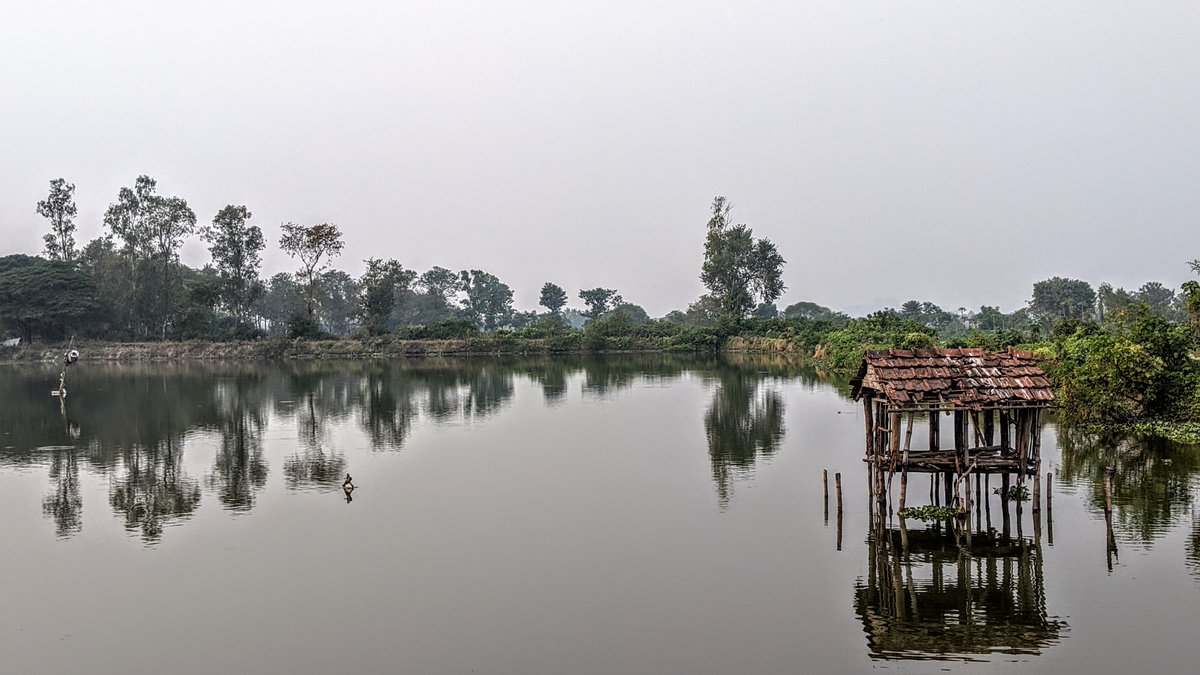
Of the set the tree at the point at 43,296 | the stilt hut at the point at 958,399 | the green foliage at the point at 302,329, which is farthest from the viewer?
the green foliage at the point at 302,329

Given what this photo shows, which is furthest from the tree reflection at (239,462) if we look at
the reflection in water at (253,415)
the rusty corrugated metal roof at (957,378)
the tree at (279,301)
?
the tree at (279,301)

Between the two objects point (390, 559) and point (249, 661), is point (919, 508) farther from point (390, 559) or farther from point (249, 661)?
point (249, 661)

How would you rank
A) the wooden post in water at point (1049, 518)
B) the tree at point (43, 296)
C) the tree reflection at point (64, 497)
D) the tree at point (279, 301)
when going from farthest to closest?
1. the tree at point (279, 301)
2. the tree at point (43, 296)
3. the tree reflection at point (64, 497)
4. the wooden post in water at point (1049, 518)

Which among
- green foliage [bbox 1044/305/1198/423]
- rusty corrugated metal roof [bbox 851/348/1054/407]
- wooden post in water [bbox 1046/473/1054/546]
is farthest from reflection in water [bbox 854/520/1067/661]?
green foliage [bbox 1044/305/1198/423]

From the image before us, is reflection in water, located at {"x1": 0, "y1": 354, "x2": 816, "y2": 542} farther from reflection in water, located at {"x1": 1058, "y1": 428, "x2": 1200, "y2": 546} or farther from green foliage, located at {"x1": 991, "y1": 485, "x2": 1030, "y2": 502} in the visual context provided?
reflection in water, located at {"x1": 1058, "y1": 428, "x2": 1200, "y2": 546}

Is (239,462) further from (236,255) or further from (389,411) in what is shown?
(236,255)

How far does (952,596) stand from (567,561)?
6916mm

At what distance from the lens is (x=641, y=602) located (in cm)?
1438

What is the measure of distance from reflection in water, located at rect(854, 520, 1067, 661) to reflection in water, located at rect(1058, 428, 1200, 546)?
314 centimetres

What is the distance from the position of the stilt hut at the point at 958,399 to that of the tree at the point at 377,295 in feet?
263

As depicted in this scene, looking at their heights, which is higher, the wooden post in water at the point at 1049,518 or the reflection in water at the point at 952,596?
the wooden post in water at the point at 1049,518

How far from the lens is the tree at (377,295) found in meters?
92.0

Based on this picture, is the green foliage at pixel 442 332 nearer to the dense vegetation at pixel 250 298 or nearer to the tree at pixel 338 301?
the dense vegetation at pixel 250 298

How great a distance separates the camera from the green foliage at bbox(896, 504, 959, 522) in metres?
17.5
